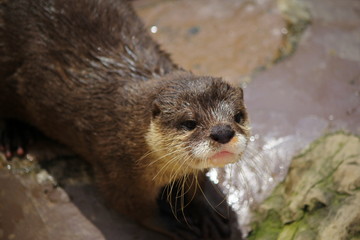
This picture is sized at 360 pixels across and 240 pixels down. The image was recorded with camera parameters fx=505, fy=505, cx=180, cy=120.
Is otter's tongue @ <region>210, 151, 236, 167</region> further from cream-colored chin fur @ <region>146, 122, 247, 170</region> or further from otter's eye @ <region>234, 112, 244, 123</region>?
otter's eye @ <region>234, 112, 244, 123</region>

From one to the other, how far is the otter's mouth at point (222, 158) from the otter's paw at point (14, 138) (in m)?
1.93

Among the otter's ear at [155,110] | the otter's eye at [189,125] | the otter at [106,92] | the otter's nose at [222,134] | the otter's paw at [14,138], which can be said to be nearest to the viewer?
the otter's nose at [222,134]

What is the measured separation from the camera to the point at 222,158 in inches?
107

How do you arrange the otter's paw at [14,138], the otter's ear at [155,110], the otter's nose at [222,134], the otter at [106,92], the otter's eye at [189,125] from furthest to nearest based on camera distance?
1. the otter's paw at [14,138]
2. the otter at [106,92]
3. the otter's ear at [155,110]
4. the otter's eye at [189,125]
5. the otter's nose at [222,134]

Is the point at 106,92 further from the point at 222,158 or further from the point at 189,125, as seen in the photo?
the point at 222,158

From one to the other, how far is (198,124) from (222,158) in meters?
0.25

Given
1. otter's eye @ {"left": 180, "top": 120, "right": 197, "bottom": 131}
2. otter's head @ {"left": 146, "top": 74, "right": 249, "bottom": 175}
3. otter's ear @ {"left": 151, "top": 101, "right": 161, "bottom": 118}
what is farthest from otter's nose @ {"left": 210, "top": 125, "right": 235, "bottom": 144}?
otter's ear @ {"left": 151, "top": 101, "right": 161, "bottom": 118}

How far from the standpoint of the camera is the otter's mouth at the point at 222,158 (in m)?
2.71

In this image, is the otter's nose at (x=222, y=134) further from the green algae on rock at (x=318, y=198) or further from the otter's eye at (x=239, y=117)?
the green algae on rock at (x=318, y=198)

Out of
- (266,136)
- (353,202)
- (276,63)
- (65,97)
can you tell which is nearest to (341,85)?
(276,63)

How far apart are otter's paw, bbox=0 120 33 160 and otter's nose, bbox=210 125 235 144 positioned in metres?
1.98

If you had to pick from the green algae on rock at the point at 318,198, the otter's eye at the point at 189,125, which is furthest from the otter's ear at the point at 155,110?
the green algae on rock at the point at 318,198

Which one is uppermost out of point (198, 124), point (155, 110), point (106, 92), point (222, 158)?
point (106, 92)

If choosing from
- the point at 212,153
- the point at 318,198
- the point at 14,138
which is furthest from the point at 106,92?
the point at 318,198
